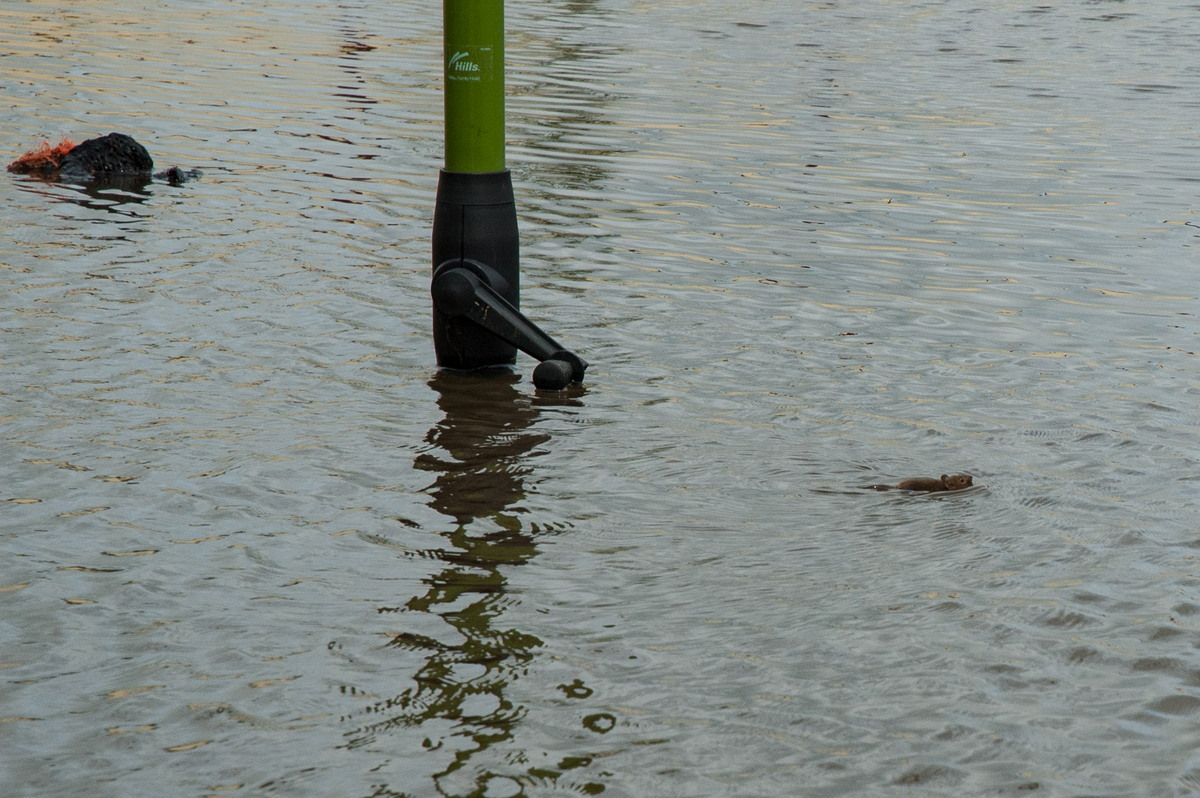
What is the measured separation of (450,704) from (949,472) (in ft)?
8.10

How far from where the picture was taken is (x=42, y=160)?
33.0 feet

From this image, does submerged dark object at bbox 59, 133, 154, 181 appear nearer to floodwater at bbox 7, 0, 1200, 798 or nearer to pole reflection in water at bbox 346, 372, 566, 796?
floodwater at bbox 7, 0, 1200, 798

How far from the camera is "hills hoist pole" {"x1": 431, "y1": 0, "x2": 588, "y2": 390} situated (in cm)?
614

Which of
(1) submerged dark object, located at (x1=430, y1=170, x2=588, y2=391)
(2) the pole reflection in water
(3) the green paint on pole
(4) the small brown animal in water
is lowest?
(2) the pole reflection in water

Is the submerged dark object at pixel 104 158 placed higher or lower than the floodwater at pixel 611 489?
higher

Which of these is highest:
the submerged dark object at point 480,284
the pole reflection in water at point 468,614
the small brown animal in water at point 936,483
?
the submerged dark object at point 480,284

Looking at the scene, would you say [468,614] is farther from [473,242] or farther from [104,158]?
[104,158]

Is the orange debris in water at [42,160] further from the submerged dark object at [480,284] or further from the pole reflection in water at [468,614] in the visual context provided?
the pole reflection in water at [468,614]

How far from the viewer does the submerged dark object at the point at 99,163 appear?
995 centimetres

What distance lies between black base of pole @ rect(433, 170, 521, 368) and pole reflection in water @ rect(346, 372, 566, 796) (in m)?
0.57

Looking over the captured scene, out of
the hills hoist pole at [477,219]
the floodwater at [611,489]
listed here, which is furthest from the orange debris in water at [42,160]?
the hills hoist pole at [477,219]

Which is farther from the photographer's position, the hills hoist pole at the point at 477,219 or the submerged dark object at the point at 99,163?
the submerged dark object at the point at 99,163

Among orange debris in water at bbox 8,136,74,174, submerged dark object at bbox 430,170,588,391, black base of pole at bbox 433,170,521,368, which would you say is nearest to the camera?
submerged dark object at bbox 430,170,588,391

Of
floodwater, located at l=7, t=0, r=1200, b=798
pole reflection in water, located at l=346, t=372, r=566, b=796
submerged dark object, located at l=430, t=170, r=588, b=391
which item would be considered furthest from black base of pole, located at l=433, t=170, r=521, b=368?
pole reflection in water, located at l=346, t=372, r=566, b=796
